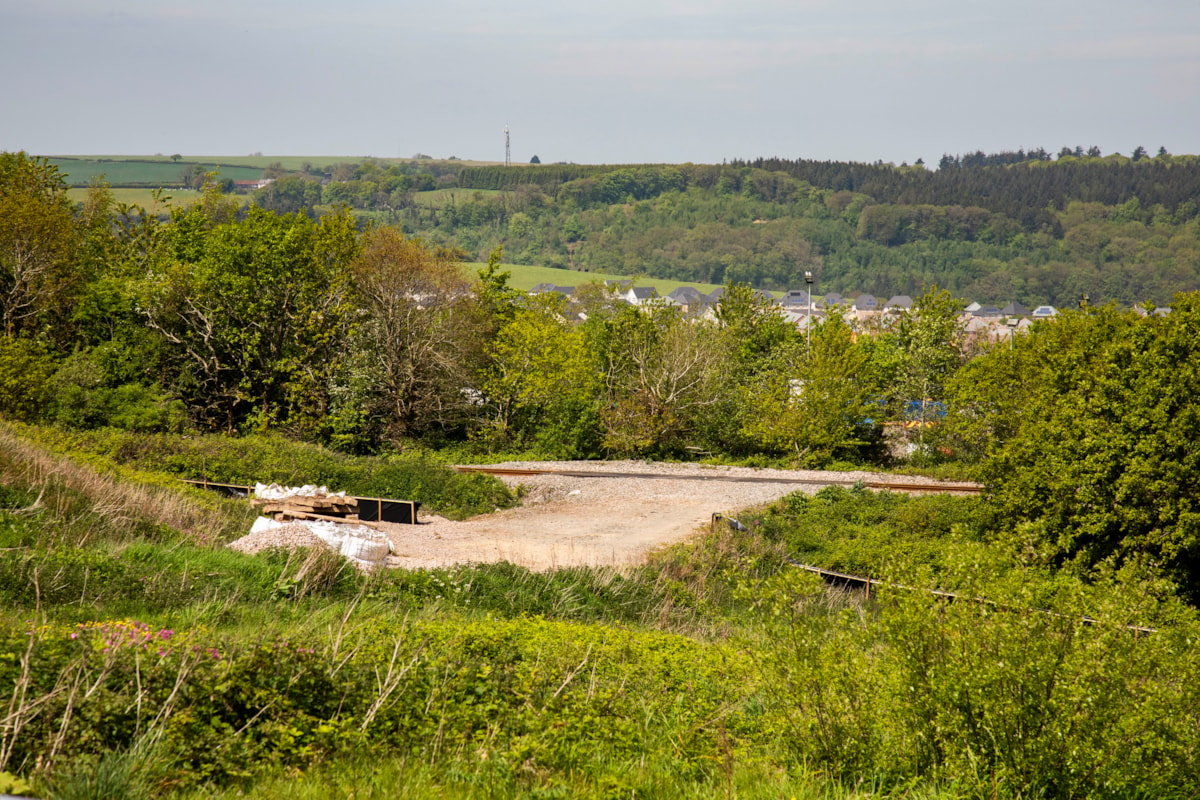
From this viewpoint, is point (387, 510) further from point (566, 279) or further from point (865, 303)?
point (865, 303)

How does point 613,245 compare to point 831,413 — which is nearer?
point 831,413

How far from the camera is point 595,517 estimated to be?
1989 centimetres

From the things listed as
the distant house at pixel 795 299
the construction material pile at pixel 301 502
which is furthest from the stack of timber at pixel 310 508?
the distant house at pixel 795 299

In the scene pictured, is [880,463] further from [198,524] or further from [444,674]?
[444,674]

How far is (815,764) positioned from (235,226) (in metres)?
27.8

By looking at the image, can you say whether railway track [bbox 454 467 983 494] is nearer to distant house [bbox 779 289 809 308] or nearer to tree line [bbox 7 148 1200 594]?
tree line [bbox 7 148 1200 594]

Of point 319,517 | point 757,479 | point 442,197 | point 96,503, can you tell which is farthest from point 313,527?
point 442,197

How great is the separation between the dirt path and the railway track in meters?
0.10

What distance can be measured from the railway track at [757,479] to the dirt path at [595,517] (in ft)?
0.33

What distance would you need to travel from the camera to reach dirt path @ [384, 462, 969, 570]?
15664mm

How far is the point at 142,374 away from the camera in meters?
27.8

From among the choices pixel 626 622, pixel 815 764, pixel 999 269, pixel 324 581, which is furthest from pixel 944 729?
pixel 999 269

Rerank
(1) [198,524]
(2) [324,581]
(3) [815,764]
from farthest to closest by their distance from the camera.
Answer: (1) [198,524], (2) [324,581], (3) [815,764]

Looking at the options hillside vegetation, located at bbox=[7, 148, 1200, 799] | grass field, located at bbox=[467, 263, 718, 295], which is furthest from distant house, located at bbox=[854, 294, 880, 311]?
hillside vegetation, located at bbox=[7, 148, 1200, 799]
